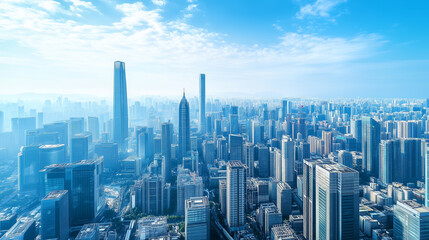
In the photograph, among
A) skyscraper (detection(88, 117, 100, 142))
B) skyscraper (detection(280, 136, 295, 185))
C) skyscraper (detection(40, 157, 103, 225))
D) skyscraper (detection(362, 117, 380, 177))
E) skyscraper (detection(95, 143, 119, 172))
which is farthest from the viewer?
skyscraper (detection(88, 117, 100, 142))

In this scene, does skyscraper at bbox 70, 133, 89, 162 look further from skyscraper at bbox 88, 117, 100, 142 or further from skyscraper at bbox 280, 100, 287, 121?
skyscraper at bbox 280, 100, 287, 121

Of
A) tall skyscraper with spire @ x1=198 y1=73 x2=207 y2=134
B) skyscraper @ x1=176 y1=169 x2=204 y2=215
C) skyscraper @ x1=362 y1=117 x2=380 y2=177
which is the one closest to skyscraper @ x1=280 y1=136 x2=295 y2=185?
skyscraper @ x1=362 y1=117 x2=380 y2=177

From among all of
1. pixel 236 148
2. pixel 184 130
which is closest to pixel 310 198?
pixel 236 148

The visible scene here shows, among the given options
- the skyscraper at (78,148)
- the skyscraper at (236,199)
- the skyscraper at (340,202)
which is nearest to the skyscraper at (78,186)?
the skyscraper at (236,199)

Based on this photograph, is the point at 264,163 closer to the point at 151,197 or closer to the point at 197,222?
the point at 151,197

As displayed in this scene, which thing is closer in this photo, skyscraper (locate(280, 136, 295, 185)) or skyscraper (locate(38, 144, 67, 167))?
skyscraper (locate(38, 144, 67, 167))

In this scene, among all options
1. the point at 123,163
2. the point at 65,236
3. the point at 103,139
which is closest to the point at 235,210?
the point at 65,236

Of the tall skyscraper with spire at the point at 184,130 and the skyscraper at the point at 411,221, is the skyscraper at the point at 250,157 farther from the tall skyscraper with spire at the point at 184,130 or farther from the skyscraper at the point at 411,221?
the skyscraper at the point at 411,221
